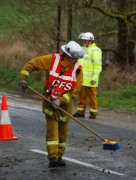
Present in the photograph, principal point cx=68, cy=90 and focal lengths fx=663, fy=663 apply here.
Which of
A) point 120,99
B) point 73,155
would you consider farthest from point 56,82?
point 120,99

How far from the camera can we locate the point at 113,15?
22.4 m

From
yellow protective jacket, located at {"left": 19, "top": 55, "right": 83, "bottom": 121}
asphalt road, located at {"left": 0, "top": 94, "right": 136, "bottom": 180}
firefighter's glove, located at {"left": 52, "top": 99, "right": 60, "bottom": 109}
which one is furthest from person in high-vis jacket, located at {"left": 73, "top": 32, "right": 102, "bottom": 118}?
firefighter's glove, located at {"left": 52, "top": 99, "right": 60, "bottom": 109}

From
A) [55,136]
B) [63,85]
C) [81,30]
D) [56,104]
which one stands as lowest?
[55,136]

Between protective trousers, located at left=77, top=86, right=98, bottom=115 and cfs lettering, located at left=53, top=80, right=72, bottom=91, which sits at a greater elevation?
cfs lettering, located at left=53, top=80, right=72, bottom=91

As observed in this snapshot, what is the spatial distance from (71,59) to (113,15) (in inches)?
535

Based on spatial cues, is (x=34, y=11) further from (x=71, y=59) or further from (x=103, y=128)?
(x=71, y=59)

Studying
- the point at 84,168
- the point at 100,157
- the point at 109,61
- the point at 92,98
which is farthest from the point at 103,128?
the point at 109,61

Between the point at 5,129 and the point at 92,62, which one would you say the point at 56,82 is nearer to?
the point at 5,129

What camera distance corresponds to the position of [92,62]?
15.0m

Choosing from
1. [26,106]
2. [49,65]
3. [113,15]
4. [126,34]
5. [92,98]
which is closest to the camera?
[49,65]

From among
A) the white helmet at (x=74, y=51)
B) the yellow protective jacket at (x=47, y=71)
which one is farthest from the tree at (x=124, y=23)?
the white helmet at (x=74, y=51)

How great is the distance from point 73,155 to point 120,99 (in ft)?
31.2

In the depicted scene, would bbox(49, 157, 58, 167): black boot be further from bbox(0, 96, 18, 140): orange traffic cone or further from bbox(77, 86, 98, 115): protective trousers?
bbox(77, 86, 98, 115): protective trousers

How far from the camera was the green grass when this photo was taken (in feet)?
59.5
